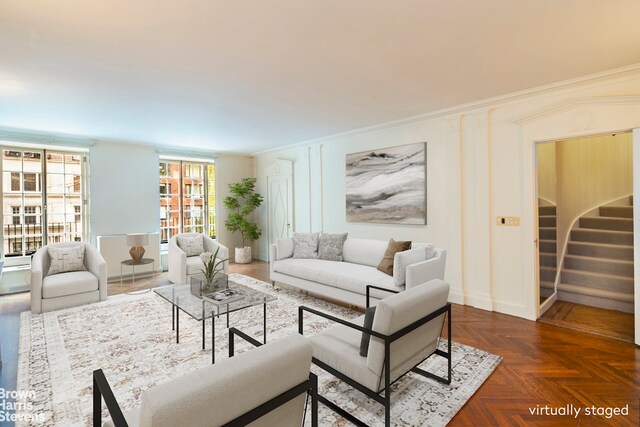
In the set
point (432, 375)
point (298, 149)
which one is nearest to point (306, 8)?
point (432, 375)

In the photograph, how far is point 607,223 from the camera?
193 inches

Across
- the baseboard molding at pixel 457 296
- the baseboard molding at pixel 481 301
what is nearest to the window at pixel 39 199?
the baseboard molding at pixel 457 296

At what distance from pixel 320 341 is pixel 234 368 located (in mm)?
1195

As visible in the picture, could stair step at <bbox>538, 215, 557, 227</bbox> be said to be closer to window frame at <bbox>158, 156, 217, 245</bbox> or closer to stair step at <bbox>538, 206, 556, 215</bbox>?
stair step at <bbox>538, 206, 556, 215</bbox>

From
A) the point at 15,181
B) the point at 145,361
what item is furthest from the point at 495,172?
the point at 15,181

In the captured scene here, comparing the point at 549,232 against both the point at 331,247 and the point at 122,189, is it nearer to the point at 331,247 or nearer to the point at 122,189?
the point at 331,247

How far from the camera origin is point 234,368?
1.12 meters

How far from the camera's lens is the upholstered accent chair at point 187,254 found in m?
5.19

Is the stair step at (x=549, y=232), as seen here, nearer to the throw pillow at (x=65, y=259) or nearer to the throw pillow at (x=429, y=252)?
the throw pillow at (x=429, y=252)

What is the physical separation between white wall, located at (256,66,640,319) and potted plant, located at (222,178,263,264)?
3.57m

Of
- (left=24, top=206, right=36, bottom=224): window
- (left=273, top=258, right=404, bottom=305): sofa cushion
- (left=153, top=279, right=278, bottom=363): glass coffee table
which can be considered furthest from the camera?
(left=24, top=206, right=36, bottom=224): window

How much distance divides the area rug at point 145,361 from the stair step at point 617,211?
4.12 metres

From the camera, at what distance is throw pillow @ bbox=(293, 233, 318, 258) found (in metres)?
5.00

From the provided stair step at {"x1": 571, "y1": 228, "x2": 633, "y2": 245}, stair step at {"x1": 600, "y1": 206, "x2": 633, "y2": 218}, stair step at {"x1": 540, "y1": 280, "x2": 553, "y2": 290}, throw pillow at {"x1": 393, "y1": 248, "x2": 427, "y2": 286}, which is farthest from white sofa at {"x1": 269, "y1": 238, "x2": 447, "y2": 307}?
stair step at {"x1": 600, "y1": 206, "x2": 633, "y2": 218}
